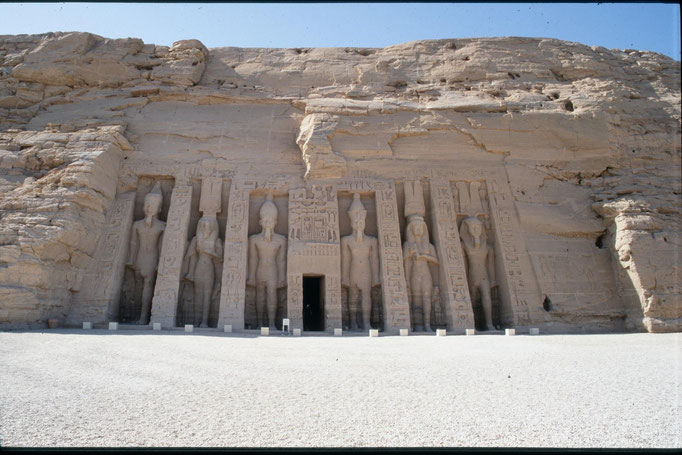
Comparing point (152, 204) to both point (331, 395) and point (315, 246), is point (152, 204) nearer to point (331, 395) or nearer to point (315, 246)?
point (315, 246)

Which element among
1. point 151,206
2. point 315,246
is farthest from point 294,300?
point 151,206

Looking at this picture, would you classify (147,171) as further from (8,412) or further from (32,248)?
(8,412)

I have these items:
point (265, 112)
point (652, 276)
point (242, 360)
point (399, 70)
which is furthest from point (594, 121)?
point (242, 360)

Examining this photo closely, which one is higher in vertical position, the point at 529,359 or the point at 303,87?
the point at 303,87

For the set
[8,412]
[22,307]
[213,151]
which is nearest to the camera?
[8,412]

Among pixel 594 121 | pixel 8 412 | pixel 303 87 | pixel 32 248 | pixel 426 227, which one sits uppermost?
pixel 303 87

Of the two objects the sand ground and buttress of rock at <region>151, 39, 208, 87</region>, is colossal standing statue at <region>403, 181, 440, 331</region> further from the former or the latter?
buttress of rock at <region>151, 39, 208, 87</region>

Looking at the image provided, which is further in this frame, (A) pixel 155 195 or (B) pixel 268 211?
(A) pixel 155 195

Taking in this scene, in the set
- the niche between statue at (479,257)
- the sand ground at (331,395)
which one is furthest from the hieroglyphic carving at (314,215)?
the sand ground at (331,395)
